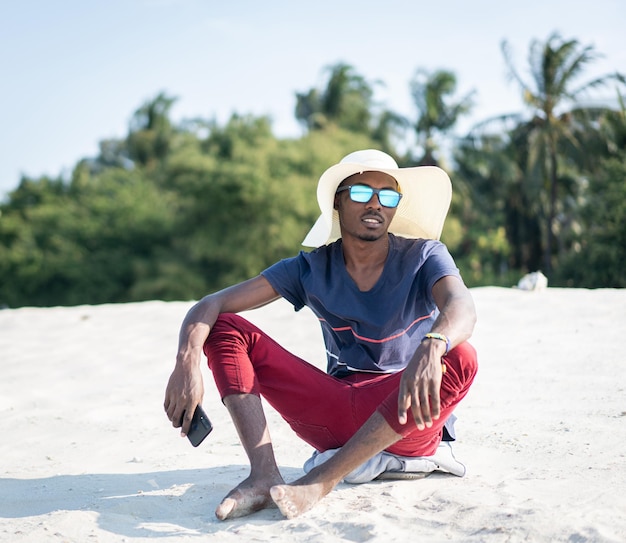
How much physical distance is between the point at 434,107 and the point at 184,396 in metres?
28.8

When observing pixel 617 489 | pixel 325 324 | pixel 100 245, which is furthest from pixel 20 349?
pixel 100 245

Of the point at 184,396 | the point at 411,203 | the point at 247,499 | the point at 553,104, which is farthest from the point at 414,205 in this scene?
the point at 553,104

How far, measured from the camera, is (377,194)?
3141 mm

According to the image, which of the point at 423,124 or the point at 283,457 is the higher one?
the point at 423,124

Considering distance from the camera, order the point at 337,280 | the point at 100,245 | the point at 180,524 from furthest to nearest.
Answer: the point at 100,245
the point at 337,280
the point at 180,524

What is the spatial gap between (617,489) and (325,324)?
1205 millimetres

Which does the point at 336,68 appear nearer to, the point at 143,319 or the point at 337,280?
the point at 143,319

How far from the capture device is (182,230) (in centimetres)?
3503

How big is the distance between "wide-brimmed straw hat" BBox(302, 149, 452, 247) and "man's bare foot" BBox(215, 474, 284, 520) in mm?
1030

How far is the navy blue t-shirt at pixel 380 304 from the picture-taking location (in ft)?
9.80

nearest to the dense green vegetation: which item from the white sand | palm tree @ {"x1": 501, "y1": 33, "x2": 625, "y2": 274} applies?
palm tree @ {"x1": 501, "y1": 33, "x2": 625, "y2": 274}

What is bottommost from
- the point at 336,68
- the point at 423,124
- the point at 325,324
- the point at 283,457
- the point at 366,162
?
the point at 283,457

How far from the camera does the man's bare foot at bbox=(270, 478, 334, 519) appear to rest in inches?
101

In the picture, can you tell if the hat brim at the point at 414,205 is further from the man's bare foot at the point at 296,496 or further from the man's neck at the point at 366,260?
the man's bare foot at the point at 296,496
